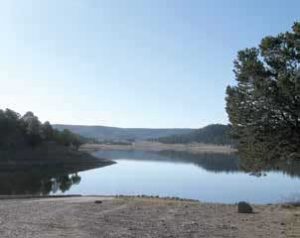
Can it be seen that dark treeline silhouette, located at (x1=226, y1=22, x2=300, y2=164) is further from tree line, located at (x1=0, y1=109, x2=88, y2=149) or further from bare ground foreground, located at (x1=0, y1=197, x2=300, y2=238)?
tree line, located at (x1=0, y1=109, x2=88, y2=149)

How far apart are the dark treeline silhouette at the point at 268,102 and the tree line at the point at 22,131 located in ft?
347

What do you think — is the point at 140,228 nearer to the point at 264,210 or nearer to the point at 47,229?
the point at 47,229

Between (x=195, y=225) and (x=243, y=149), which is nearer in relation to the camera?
(x=195, y=225)

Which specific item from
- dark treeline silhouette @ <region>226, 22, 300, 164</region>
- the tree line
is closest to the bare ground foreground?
dark treeline silhouette @ <region>226, 22, 300, 164</region>

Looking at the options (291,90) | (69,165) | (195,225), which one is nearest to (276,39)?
(291,90)

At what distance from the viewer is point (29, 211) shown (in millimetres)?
22797

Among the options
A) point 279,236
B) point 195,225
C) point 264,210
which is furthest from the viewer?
point 264,210

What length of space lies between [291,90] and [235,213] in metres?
8.30

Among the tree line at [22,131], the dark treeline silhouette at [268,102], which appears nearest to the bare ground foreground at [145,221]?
the dark treeline silhouette at [268,102]

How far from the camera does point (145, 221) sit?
64.2ft

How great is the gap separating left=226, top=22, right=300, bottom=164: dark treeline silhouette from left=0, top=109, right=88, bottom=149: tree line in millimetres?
105712

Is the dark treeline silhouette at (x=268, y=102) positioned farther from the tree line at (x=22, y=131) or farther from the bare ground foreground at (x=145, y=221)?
the tree line at (x=22, y=131)

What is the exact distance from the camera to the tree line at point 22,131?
131375 millimetres

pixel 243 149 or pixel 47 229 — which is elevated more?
pixel 243 149
